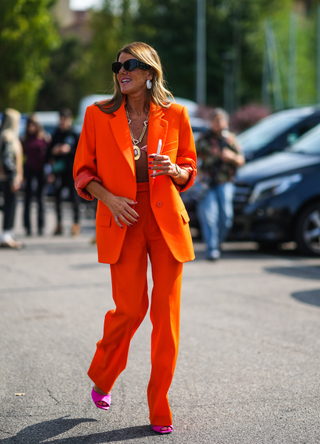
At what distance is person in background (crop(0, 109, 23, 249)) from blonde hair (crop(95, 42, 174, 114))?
638cm

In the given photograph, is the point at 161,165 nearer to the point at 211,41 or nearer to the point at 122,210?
the point at 122,210

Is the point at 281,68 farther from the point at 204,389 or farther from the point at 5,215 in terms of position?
the point at 204,389

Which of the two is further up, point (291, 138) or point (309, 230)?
point (291, 138)

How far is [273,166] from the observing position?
9.88m

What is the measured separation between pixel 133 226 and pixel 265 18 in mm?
44886

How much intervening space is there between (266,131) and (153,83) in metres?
8.70

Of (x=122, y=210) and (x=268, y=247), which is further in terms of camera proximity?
(x=268, y=247)

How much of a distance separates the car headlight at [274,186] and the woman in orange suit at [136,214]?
5.89m

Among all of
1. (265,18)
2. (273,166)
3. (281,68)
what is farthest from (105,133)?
(265,18)

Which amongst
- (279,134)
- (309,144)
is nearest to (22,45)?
(279,134)

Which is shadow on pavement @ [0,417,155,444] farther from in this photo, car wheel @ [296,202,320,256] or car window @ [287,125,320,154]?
car window @ [287,125,320,154]

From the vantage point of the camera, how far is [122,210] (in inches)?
136

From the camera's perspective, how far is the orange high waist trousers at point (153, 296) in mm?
3533

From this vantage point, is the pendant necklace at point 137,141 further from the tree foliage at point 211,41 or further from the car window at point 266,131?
the tree foliage at point 211,41
